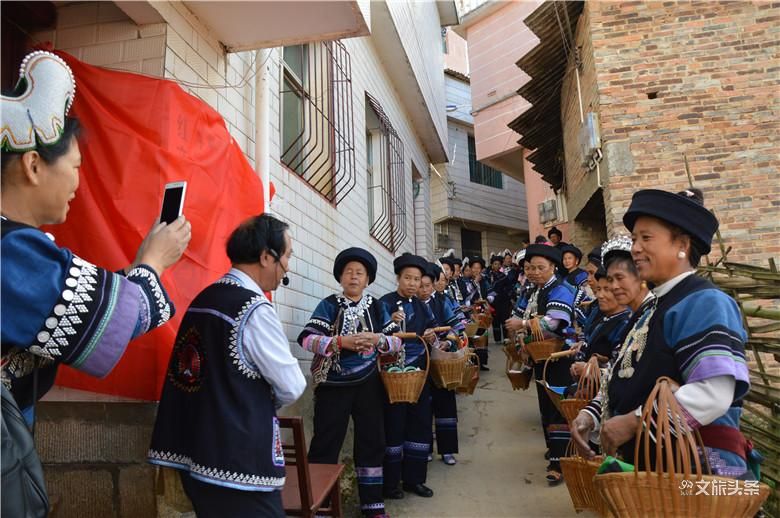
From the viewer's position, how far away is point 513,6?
14906mm

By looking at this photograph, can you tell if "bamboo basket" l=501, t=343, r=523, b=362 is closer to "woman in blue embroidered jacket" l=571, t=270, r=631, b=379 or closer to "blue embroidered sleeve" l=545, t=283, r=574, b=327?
"blue embroidered sleeve" l=545, t=283, r=574, b=327

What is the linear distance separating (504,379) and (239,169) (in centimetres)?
654

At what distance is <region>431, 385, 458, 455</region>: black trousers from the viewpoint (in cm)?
537

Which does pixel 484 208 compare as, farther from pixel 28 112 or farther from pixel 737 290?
pixel 28 112

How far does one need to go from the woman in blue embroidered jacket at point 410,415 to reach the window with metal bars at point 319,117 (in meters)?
1.19

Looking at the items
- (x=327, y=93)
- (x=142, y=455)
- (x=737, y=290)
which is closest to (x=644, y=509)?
(x=142, y=455)

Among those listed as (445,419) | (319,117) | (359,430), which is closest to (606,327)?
(359,430)

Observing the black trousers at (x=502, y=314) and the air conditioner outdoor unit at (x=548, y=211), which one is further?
the air conditioner outdoor unit at (x=548, y=211)

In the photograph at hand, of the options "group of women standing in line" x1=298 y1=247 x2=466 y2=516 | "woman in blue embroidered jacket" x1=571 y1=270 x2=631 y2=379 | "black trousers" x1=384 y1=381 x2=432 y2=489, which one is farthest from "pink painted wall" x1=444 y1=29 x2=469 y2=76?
"woman in blue embroidered jacket" x1=571 y1=270 x2=631 y2=379

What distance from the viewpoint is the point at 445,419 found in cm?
541

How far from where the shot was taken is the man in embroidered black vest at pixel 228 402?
1974 mm

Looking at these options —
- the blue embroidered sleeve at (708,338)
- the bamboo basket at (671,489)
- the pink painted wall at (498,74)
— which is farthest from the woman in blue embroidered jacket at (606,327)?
the pink painted wall at (498,74)

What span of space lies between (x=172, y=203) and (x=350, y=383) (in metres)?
2.27

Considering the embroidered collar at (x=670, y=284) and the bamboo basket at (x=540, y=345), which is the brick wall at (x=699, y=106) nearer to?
the bamboo basket at (x=540, y=345)
